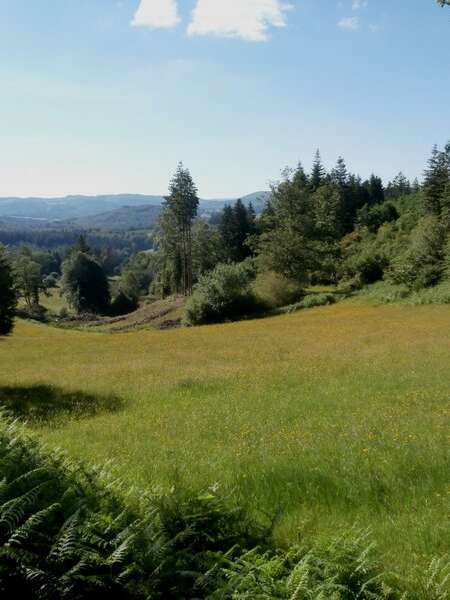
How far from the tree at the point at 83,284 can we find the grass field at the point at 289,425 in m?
80.8

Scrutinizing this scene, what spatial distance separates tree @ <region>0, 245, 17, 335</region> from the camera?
2284 centimetres

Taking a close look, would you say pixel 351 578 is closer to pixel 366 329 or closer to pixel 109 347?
pixel 366 329

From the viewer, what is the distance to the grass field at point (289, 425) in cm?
772

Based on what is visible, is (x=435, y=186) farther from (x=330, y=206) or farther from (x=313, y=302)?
(x=313, y=302)

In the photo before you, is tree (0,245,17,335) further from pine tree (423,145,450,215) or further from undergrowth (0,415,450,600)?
pine tree (423,145,450,215)

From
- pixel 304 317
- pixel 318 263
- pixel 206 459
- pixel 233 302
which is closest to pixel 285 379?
pixel 206 459

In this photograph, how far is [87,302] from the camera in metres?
109

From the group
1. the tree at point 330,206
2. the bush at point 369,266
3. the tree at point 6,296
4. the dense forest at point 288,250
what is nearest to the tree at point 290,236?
the dense forest at point 288,250

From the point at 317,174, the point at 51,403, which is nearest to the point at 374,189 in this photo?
the point at 317,174

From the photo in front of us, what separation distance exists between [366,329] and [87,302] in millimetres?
83229

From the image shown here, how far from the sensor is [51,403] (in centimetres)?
1791

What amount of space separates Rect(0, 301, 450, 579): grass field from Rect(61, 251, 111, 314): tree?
80.8m

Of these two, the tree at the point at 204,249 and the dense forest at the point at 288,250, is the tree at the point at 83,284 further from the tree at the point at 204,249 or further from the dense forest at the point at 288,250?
the tree at the point at 204,249

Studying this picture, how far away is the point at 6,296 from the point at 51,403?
23.7 feet
